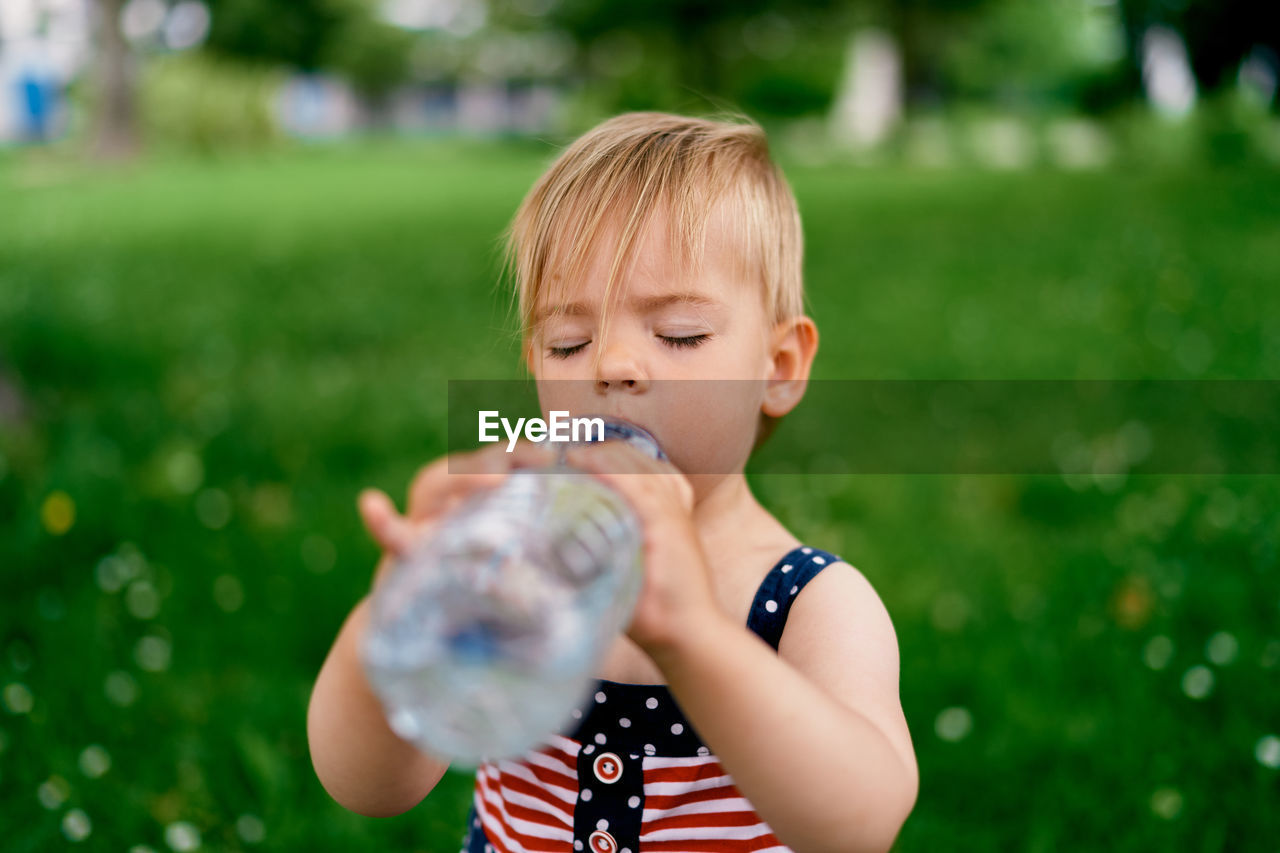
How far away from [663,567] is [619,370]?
1.28 feet

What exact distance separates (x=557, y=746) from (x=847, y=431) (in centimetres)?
418

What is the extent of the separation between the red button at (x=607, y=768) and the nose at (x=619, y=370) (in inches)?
18.5

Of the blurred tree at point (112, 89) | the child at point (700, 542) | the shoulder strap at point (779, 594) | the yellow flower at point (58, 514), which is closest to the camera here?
the child at point (700, 542)

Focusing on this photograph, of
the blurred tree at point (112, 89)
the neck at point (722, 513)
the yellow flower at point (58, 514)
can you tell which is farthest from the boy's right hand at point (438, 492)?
the blurred tree at point (112, 89)

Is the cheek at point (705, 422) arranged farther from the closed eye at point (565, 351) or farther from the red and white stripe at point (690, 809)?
the red and white stripe at point (690, 809)

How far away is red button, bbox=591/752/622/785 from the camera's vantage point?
1.45 metres

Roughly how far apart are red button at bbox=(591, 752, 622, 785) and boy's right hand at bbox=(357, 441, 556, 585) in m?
0.50

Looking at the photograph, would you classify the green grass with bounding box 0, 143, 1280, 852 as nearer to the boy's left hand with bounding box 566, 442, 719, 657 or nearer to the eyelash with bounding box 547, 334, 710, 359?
the eyelash with bounding box 547, 334, 710, 359

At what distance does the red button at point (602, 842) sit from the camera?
1.45 metres

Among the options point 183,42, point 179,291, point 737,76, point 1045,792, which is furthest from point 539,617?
point 183,42

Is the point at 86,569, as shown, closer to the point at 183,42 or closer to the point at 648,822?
the point at 648,822

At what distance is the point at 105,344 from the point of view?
5.89 meters

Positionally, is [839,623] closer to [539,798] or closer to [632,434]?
[632,434]

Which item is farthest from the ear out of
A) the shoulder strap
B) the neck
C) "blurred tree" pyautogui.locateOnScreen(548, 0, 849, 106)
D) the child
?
"blurred tree" pyautogui.locateOnScreen(548, 0, 849, 106)
